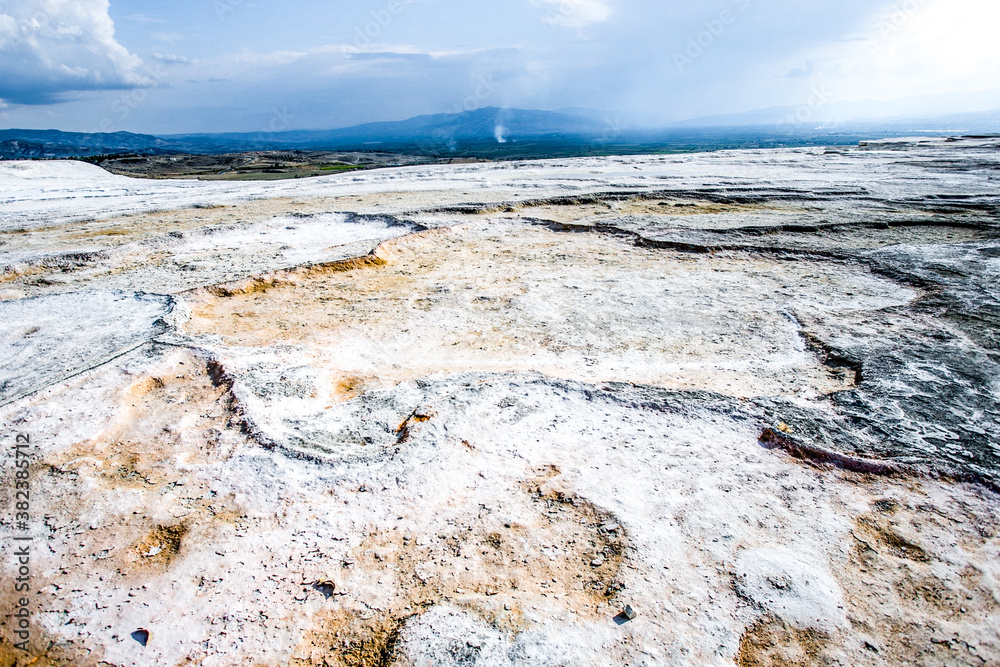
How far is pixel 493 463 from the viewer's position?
89.4 inches

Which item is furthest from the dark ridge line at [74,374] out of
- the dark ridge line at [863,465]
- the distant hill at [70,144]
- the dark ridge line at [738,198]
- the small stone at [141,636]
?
the distant hill at [70,144]

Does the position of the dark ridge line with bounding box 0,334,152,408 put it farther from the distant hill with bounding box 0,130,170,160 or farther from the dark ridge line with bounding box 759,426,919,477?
the distant hill with bounding box 0,130,170,160

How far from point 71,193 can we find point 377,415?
36.0 feet

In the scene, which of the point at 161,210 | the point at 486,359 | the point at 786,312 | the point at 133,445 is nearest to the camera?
the point at 133,445

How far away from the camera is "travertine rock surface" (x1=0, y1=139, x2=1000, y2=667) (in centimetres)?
160

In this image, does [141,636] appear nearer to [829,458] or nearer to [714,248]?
[829,458]

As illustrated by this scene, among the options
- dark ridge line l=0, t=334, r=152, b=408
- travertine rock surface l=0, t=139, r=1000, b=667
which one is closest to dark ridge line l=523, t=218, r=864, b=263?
travertine rock surface l=0, t=139, r=1000, b=667

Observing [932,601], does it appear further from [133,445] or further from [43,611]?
[133,445]

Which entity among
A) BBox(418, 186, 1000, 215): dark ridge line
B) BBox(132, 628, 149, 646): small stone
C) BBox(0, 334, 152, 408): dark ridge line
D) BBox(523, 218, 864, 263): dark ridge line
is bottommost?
BBox(132, 628, 149, 646): small stone

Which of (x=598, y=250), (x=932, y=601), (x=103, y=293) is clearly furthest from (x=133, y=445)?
(x=598, y=250)

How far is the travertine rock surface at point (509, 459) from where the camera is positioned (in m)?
1.60

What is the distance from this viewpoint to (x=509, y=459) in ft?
7.53

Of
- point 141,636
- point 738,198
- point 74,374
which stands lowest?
point 141,636

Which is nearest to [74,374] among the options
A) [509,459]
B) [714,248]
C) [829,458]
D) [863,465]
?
[509,459]
